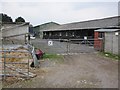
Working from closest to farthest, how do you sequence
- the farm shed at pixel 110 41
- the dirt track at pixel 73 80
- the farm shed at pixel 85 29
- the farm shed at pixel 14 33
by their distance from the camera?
1. the dirt track at pixel 73 80
2. the farm shed at pixel 110 41
3. the farm shed at pixel 14 33
4. the farm shed at pixel 85 29

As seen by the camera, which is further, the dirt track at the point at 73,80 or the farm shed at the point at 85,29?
the farm shed at the point at 85,29

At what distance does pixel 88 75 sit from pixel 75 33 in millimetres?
26609

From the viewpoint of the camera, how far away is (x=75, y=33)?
34.8 m

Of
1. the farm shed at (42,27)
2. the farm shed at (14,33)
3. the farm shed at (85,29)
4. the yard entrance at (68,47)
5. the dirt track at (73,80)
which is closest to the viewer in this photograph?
the dirt track at (73,80)

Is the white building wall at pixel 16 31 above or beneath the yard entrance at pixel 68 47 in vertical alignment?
above

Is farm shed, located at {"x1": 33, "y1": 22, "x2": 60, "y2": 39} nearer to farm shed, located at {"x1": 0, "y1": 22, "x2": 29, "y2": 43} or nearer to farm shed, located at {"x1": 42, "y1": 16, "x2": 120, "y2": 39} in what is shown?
farm shed, located at {"x1": 42, "y1": 16, "x2": 120, "y2": 39}

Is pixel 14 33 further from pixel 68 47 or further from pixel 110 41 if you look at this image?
pixel 110 41

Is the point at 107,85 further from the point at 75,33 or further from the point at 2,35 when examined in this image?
the point at 75,33

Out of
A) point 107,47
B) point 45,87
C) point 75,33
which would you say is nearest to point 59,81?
point 45,87

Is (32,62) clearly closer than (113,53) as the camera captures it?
Yes

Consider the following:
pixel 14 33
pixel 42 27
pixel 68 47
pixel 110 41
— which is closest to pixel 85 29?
pixel 68 47

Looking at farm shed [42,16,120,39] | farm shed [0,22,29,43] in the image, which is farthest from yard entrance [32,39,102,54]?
farm shed [0,22,29,43]

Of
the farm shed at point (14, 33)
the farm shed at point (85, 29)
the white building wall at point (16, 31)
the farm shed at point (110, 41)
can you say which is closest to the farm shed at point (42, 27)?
the farm shed at point (85, 29)

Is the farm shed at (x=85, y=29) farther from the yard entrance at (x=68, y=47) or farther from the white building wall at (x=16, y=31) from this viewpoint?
the white building wall at (x=16, y=31)
